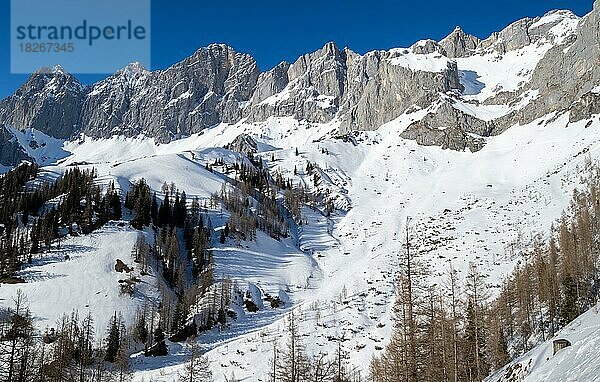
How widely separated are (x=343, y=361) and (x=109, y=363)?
38824mm

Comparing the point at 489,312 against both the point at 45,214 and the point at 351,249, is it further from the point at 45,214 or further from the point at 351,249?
the point at 45,214

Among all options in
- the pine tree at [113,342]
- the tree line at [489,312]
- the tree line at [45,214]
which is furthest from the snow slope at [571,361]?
the tree line at [45,214]

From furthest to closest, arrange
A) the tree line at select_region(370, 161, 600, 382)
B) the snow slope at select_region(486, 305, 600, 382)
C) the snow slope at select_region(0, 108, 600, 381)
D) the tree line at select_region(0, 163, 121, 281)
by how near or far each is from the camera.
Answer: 1. the tree line at select_region(0, 163, 121, 281)
2. the snow slope at select_region(0, 108, 600, 381)
3. the tree line at select_region(370, 161, 600, 382)
4. the snow slope at select_region(486, 305, 600, 382)

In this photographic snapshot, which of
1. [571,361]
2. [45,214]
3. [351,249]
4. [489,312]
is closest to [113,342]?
[489,312]

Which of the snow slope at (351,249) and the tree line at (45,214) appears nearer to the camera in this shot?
the snow slope at (351,249)

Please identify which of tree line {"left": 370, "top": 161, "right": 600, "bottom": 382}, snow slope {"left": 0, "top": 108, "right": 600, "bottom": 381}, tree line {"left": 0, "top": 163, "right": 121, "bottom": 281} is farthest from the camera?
tree line {"left": 0, "top": 163, "right": 121, "bottom": 281}

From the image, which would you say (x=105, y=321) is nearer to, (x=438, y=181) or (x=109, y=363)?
(x=109, y=363)

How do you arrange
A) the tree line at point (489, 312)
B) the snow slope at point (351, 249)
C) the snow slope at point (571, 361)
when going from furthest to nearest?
the snow slope at point (351, 249) → the tree line at point (489, 312) → the snow slope at point (571, 361)

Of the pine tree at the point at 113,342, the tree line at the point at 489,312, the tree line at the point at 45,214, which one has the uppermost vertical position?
the tree line at the point at 45,214

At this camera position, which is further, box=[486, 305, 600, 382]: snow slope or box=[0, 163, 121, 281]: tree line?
box=[0, 163, 121, 281]: tree line

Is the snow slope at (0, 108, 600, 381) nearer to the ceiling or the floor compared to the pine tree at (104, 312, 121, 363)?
nearer to the ceiling

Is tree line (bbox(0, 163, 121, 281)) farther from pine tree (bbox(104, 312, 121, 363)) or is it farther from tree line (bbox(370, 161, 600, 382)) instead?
tree line (bbox(370, 161, 600, 382))

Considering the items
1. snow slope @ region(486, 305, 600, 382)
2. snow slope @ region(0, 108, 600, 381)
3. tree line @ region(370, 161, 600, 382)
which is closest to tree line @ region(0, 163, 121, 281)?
snow slope @ region(0, 108, 600, 381)

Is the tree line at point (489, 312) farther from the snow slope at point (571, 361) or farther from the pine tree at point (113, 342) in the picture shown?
the pine tree at point (113, 342)
